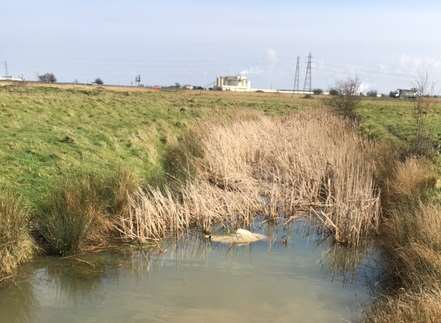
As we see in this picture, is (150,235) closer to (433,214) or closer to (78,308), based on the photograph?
(78,308)

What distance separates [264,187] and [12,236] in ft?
20.9

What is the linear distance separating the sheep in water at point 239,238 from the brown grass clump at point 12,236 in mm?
3402

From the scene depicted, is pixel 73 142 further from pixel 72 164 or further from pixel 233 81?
pixel 233 81

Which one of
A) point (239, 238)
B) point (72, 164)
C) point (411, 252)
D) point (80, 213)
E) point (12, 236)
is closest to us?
point (411, 252)

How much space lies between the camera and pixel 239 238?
1004 cm

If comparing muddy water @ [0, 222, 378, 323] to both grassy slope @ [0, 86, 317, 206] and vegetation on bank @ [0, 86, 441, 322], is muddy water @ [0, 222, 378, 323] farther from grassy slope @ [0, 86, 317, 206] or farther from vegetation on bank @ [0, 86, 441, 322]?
grassy slope @ [0, 86, 317, 206]

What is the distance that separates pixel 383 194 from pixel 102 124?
40.6 feet

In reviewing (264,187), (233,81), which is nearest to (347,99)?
(264,187)

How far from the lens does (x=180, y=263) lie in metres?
8.80

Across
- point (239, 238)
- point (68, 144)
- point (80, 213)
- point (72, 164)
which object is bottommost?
point (239, 238)

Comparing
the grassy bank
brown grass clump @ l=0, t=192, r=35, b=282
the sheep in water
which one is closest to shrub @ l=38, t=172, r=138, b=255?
the grassy bank

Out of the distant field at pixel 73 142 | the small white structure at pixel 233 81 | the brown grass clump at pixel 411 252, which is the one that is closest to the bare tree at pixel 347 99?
the distant field at pixel 73 142

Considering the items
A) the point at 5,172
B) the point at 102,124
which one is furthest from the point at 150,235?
the point at 102,124

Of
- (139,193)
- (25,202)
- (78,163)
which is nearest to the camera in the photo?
(25,202)
